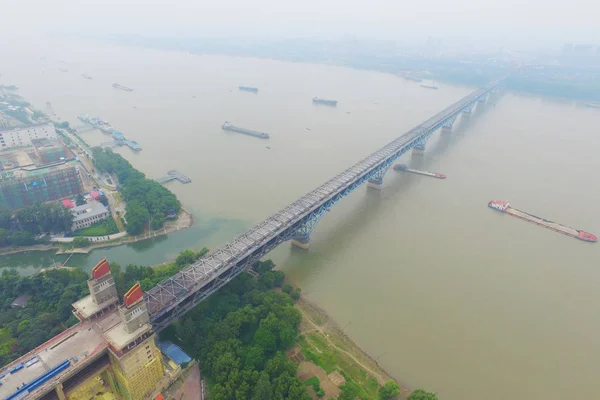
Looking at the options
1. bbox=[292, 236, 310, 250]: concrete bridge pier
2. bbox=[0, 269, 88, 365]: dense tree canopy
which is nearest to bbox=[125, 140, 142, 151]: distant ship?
bbox=[0, 269, 88, 365]: dense tree canopy

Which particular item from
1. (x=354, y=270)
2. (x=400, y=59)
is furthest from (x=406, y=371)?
(x=400, y=59)

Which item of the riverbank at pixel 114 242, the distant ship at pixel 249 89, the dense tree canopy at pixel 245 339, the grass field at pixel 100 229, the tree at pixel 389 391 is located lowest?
the riverbank at pixel 114 242

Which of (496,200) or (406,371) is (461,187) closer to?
(496,200)

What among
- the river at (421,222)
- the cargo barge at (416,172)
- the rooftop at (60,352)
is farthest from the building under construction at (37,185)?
the cargo barge at (416,172)

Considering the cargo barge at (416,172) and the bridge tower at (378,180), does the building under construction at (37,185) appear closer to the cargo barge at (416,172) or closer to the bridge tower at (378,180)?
the bridge tower at (378,180)

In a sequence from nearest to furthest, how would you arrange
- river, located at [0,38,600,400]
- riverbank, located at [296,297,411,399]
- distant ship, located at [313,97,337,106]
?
riverbank, located at [296,297,411,399] < river, located at [0,38,600,400] < distant ship, located at [313,97,337,106]

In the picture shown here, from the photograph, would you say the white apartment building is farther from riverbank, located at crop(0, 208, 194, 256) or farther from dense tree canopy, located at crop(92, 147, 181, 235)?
riverbank, located at crop(0, 208, 194, 256)

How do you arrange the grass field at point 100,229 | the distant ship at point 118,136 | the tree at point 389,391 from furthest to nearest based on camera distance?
the distant ship at point 118,136 → the grass field at point 100,229 → the tree at point 389,391
